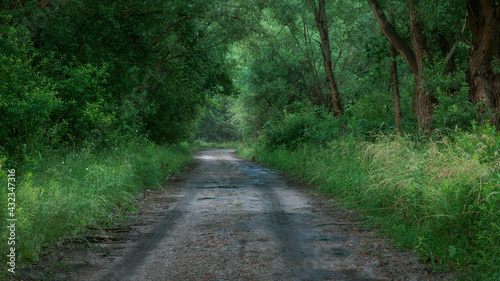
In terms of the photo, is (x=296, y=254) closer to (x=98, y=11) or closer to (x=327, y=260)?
(x=327, y=260)

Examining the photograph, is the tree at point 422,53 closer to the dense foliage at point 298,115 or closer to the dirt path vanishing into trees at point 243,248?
the dense foliage at point 298,115

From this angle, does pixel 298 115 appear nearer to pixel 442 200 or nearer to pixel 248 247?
pixel 442 200

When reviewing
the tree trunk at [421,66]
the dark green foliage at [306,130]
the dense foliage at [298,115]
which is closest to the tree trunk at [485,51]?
the dense foliage at [298,115]

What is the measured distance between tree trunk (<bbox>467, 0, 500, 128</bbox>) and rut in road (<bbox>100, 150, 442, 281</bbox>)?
6.12 metres

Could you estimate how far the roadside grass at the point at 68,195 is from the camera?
228 inches

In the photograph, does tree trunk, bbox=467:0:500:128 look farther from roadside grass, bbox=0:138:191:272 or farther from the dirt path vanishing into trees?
roadside grass, bbox=0:138:191:272

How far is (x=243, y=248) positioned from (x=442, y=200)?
2837mm

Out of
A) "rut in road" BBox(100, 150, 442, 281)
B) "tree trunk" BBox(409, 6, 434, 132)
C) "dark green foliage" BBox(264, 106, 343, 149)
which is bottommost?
"rut in road" BBox(100, 150, 442, 281)

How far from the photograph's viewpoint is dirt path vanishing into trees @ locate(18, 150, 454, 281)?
5258 mm

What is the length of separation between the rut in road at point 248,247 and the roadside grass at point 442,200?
654mm

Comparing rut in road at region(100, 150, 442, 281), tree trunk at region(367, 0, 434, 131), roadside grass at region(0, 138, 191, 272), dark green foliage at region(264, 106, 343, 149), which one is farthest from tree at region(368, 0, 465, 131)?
roadside grass at region(0, 138, 191, 272)

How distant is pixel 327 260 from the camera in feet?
19.0

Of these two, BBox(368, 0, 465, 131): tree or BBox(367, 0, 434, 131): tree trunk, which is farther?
BBox(367, 0, 434, 131): tree trunk

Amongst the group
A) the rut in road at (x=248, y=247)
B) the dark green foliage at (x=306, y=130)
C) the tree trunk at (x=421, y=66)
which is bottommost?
the rut in road at (x=248, y=247)
